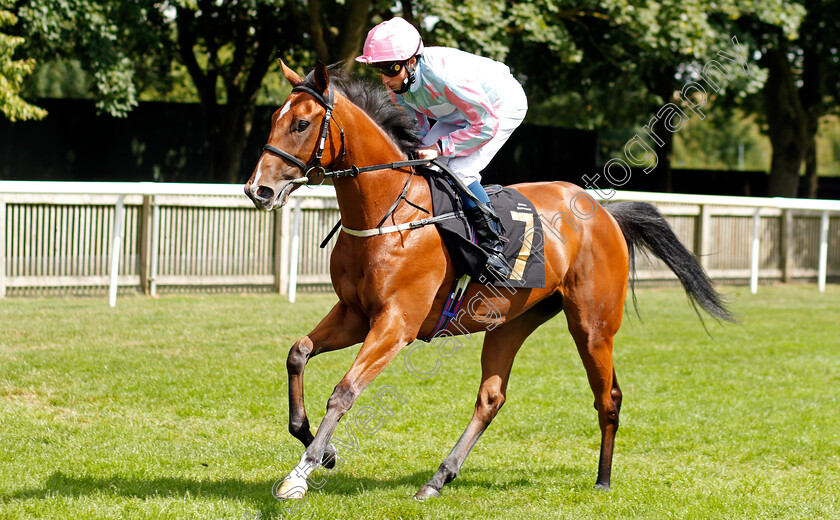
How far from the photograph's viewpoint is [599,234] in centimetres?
520

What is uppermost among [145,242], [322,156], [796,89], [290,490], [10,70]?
→ [796,89]

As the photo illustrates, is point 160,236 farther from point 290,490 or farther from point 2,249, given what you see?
point 290,490

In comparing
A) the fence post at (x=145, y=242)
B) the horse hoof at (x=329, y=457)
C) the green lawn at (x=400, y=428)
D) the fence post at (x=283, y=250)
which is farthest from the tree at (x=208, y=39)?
the horse hoof at (x=329, y=457)

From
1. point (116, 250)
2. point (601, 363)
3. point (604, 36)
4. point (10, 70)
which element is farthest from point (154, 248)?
point (604, 36)

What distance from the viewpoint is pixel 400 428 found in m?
5.78

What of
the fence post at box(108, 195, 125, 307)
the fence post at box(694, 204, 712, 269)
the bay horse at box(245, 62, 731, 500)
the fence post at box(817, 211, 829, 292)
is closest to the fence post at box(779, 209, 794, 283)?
the fence post at box(817, 211, 829, 292)

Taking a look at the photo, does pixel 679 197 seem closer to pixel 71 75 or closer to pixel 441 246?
pixel 441 246

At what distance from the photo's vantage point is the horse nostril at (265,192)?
12.2 ft

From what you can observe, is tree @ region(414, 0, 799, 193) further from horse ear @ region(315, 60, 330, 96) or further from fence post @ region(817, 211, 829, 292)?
horse ear @ region(315, 60, 330, 96)

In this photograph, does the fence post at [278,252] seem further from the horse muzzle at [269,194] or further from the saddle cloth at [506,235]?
the horse muzzle at [269,194]

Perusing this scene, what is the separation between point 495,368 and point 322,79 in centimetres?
198

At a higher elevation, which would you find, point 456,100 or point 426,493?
point 456,100

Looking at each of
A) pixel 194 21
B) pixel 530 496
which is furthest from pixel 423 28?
pixel 530 496

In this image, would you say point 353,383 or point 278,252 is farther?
point 278,252
